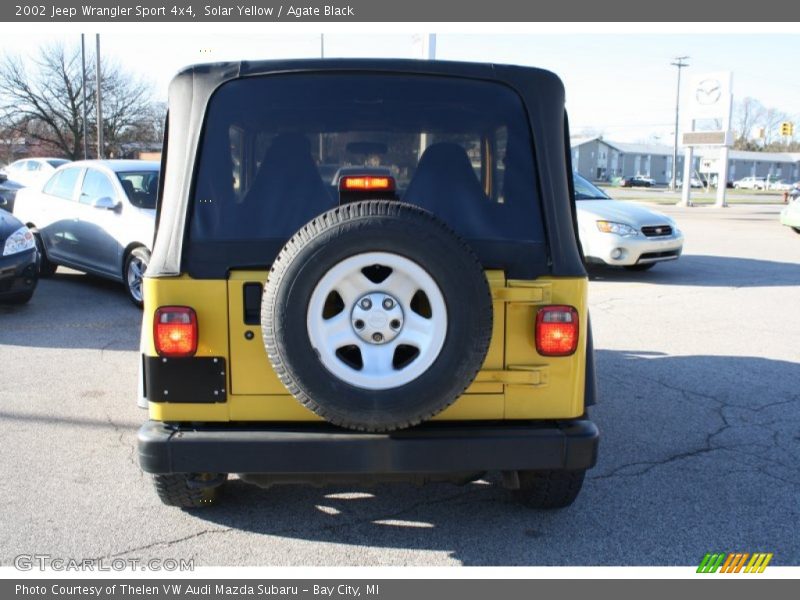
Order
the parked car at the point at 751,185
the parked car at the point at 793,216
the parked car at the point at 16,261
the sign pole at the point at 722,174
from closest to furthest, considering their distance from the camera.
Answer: the parked car at the point at 16,261
the parked car at the point at 793,216
the sign pole at the point at 722,174
the parked car at the point at 751,185

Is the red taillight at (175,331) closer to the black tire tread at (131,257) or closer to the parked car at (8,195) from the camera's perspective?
the black tire tread at (131,257)

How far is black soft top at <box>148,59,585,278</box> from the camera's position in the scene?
10.4 ft

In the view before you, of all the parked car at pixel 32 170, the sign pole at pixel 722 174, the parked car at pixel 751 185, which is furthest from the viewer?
the parked car at pixel 751 185

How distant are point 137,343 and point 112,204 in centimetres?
224

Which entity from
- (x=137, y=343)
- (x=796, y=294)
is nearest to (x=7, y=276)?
(x=137, y=343)

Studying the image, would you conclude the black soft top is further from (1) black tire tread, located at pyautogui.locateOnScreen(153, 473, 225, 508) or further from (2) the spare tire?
(1) black tire tread, located at pyautogui.locateOnScreen(153, 473, 225, 508)

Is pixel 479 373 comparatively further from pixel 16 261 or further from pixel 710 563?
pixel 16 261

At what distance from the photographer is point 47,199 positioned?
9977mm

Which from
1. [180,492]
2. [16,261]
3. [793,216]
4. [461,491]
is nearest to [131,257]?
[16,261]

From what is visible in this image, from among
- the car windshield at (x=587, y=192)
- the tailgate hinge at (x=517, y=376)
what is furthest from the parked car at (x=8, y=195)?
the tailgate hinge at (x=517, y=376)

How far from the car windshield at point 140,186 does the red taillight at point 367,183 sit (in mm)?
5868

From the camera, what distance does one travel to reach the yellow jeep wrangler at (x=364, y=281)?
281 cm

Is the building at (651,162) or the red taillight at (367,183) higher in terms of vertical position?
the building at (651,162)

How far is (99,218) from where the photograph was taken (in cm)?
881
